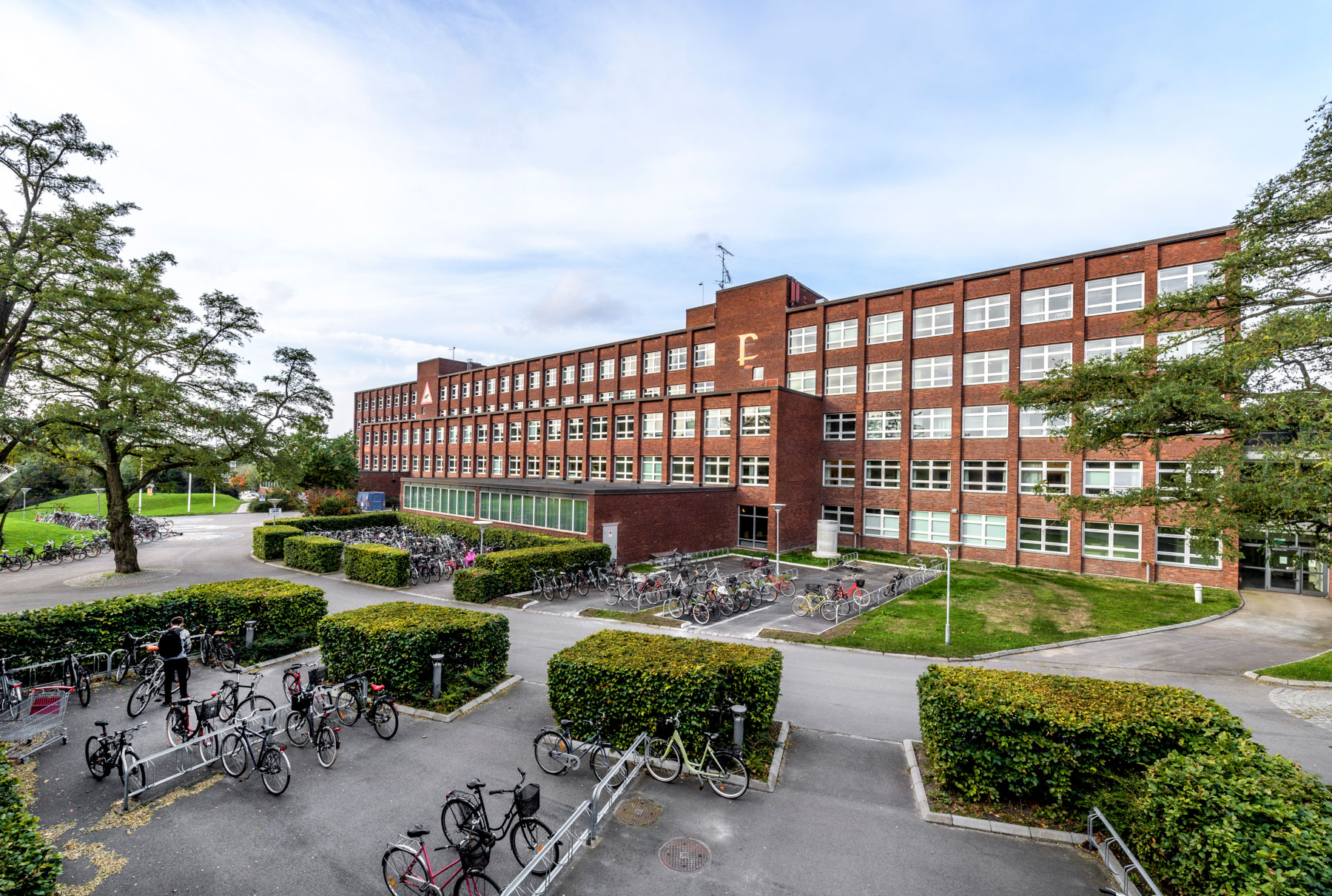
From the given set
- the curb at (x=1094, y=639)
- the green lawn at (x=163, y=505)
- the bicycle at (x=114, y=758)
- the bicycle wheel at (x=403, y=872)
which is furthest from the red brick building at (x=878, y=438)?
the green lawn at (x=163, y=505)

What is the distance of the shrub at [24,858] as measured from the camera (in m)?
4.39

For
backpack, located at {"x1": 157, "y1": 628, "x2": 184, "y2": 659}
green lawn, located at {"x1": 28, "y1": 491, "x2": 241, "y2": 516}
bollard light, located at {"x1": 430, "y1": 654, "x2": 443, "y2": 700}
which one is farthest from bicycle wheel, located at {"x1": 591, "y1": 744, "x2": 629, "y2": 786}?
green lawn, located at {"x1": 28, "y1": 491, "x2": 241, "y2": 516}

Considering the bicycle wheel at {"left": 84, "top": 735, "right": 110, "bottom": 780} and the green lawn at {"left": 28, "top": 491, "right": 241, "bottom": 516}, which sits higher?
the bicycle wheel at {"left": 84, "top": 735, "right": 110, "bottom": 780}

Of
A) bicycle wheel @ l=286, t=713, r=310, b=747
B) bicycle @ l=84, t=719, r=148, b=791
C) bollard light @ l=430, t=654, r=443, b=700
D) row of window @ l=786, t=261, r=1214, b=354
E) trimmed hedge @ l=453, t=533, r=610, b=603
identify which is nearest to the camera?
bicycle @ l=84, t=719, r=148, b=791

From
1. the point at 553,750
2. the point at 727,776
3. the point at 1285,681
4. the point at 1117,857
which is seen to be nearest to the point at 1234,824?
the point at 1117,857

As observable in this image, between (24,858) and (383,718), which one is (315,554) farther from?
(24,858)

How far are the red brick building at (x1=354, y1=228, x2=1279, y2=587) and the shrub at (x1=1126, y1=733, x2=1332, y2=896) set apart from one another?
20.0 meters

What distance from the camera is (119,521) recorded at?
79.5 ft

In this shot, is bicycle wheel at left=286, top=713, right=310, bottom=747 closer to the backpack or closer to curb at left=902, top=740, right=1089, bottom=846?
the backpack

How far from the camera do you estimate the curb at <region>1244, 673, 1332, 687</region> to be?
13.4 m

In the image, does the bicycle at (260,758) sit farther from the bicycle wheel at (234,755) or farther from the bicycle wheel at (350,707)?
the bicycle wheel at (350,707)

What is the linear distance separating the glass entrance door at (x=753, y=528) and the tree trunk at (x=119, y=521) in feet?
95.6

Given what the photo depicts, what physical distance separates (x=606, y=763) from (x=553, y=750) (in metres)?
0.91

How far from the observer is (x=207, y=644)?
44.4 ft
